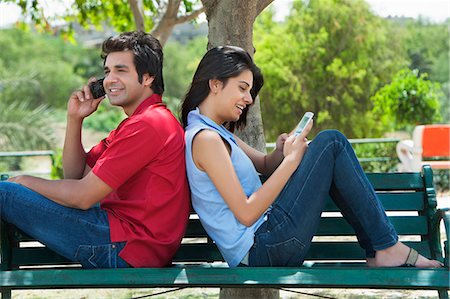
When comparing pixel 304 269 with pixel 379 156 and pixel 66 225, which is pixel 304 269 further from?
pixel 379 156

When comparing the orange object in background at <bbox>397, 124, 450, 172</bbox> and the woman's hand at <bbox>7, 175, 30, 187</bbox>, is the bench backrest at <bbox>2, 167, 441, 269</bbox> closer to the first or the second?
the woman's hand at <bbox>7, 175, 30, 187</bbox>

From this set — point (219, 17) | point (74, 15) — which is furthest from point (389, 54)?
point (219, 17)

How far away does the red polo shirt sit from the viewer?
3.45 metres

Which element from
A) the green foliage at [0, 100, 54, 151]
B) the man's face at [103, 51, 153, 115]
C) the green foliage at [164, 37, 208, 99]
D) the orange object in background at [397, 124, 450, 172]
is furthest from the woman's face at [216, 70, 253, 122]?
the green foliage at [164, 37, 208, 99]

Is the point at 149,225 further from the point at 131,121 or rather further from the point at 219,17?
the point at 219,17

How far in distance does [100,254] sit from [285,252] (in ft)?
2.52

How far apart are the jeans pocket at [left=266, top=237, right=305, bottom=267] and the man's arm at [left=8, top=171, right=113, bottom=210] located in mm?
710

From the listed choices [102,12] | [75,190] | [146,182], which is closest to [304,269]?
[146,182]

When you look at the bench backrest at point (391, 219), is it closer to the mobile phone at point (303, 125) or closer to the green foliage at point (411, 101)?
the mobile phone at point (303, 125)

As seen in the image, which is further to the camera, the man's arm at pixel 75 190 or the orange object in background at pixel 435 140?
the orange object in background at pixel 435 140

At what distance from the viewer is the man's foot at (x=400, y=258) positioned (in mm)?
3568

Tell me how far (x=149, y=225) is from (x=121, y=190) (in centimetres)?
21

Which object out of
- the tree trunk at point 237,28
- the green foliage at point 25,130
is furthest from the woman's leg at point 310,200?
the green foliage at point 25,130

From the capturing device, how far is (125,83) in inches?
145
